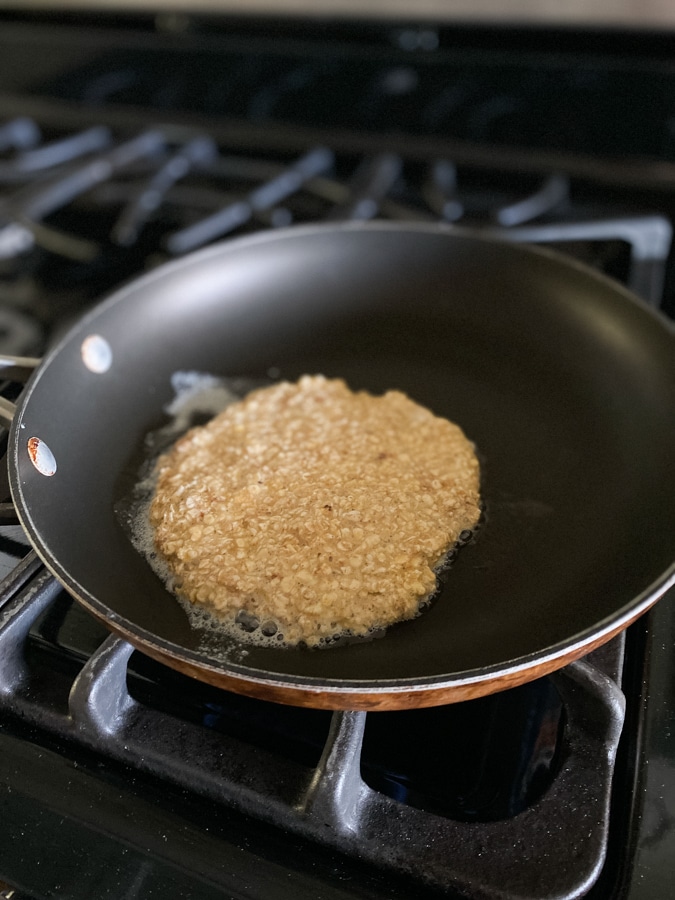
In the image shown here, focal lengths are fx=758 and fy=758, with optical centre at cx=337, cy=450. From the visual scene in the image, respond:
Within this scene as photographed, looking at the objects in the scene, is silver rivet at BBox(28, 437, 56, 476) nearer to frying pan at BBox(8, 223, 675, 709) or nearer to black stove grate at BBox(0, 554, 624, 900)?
frying pan at BBox(8, 223, 675, 709)

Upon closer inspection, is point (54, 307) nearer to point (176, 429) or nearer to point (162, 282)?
point (162, 282)

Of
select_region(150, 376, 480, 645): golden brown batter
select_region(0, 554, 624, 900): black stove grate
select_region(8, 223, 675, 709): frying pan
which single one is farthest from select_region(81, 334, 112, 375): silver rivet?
select_region(0, 554, 624, 900): black stove grate

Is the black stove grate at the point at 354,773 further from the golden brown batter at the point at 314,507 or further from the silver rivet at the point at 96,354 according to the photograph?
the silver rivet at the point at 96,354

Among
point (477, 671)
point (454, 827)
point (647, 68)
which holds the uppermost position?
point (647, 68)

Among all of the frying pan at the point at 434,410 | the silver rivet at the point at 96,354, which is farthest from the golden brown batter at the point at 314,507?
the silver rivet at the point at 96,354

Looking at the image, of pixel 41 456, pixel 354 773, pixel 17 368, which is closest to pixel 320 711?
pixel 354 773

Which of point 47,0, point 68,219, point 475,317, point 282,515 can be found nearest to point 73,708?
point 282,515

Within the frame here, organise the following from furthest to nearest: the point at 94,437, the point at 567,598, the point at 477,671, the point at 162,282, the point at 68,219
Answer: the point at 68,219 → the point at 162,282 → the point at 94,437 → the point at 567,598 → the point at 477,671
